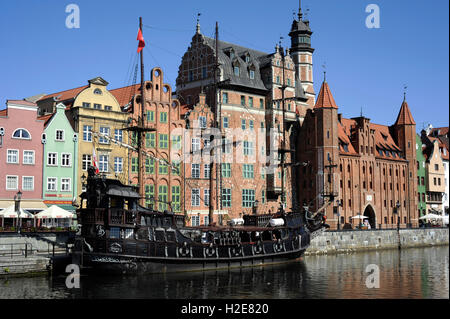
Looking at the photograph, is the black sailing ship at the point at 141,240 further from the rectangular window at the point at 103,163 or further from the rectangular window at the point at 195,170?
the rectangular window at the point at 195,170

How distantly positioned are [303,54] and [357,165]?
1895 centimetres

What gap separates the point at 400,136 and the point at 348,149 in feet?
54.1

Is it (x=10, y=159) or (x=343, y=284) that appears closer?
(x=343, y=284)

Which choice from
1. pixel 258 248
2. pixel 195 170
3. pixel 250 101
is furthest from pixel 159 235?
pixel 250 101

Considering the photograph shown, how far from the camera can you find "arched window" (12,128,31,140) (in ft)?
180

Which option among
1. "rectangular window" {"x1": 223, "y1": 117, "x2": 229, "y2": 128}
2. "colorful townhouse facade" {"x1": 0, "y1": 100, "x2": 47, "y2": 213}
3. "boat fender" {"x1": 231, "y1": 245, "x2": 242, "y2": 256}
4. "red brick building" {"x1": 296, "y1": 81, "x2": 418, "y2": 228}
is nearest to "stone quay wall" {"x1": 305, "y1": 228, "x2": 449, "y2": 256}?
"red brick building" {"x1": 296, "y1": 81, "x2": 418, "y2": 228}

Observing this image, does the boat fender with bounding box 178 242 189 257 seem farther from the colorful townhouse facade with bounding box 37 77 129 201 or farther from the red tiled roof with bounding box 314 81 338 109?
the red tiled roof with bounding box 314 81 338 109

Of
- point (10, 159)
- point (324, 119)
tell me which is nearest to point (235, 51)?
point (324, 119)

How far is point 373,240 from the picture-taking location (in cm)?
7306

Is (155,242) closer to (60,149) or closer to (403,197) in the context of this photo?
(60,149)

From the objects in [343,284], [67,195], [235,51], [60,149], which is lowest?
[343,284]

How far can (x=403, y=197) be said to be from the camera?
3718 inches

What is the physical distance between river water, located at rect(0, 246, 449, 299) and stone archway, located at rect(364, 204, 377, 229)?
3545cm

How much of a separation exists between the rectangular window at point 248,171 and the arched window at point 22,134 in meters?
28.4
